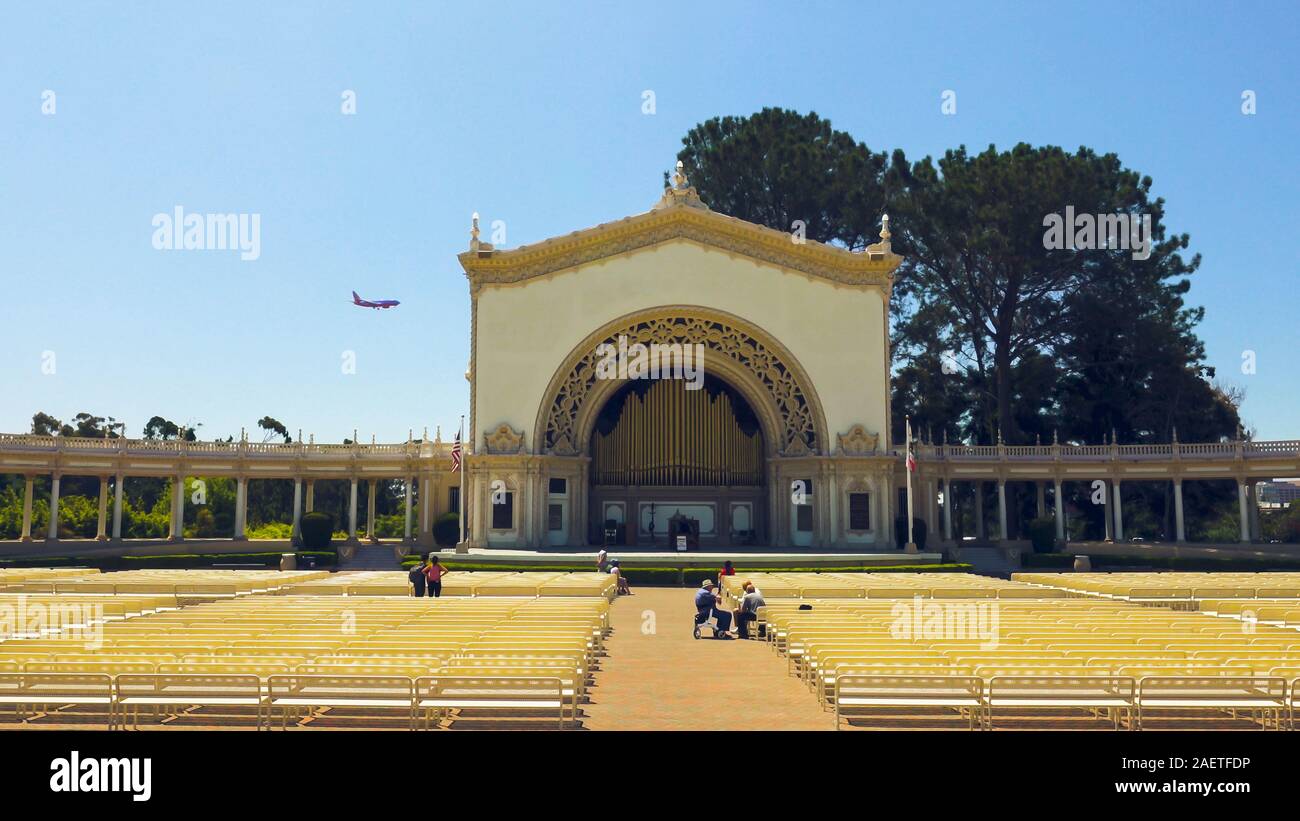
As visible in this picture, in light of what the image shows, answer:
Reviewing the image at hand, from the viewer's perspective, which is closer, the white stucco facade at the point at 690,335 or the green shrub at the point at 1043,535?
the white stucco facade at the point at 690,335

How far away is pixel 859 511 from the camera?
1932 inches

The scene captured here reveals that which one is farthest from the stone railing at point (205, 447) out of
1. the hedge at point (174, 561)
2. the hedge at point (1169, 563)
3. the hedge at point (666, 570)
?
the hedge at point (1169, 563)

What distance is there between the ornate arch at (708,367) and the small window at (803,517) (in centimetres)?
277

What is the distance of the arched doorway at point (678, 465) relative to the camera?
53.2 m

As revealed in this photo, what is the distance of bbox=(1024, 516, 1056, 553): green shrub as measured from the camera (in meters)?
51.4

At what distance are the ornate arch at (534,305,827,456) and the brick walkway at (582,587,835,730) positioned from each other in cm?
2892

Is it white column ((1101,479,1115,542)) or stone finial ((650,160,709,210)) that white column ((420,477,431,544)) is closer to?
stone finial ((650,160,709,210))

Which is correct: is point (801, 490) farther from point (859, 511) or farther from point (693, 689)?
point (693, 689)

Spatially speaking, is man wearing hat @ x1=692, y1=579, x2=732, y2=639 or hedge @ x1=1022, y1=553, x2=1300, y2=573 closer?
man wearing hat @ x1=692, y1=579, x2=732, y2=639

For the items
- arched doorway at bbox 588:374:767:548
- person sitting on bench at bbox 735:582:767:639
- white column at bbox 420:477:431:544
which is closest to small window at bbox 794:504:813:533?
arched doorway at bbox 588:374:767:548

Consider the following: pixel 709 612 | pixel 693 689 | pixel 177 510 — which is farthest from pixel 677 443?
pixel 693 689

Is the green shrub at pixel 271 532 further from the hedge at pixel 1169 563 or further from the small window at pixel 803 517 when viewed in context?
the hedge at pixel 1169 563

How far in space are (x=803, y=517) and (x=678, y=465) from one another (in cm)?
721
